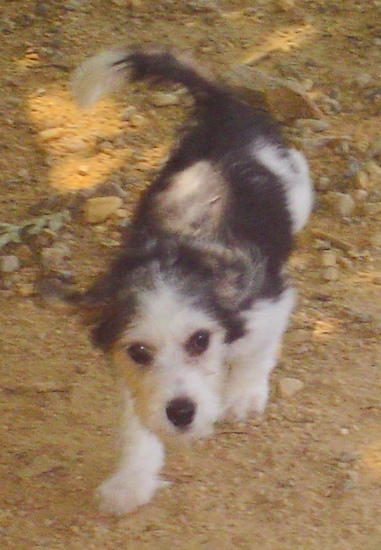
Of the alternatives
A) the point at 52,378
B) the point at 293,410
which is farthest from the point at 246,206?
the point at 52,378

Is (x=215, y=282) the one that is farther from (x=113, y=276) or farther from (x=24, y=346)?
(x=24, y=346)

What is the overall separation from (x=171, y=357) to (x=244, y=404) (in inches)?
37.7

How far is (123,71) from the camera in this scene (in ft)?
13.1

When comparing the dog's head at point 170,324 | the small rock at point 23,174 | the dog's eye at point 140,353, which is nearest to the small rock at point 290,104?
the small rock at point 23,174

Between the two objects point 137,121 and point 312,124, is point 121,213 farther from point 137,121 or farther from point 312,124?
point 312,124

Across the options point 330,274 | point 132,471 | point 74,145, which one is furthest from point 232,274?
point 74,145

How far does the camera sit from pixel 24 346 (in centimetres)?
445

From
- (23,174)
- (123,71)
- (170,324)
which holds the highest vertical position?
(123,71)

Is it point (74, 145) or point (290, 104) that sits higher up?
point (290, 104)

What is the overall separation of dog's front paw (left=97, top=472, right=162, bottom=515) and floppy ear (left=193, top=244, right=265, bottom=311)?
86 centimetres

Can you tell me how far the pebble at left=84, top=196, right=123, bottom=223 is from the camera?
17.1 ft

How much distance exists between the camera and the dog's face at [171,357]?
3.21m

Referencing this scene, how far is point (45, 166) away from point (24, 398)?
6.52 ft

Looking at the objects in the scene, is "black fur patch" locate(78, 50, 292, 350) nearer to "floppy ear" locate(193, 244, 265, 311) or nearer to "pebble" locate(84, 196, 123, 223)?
"floppy ear" locate(193, 244, 265, 311)
